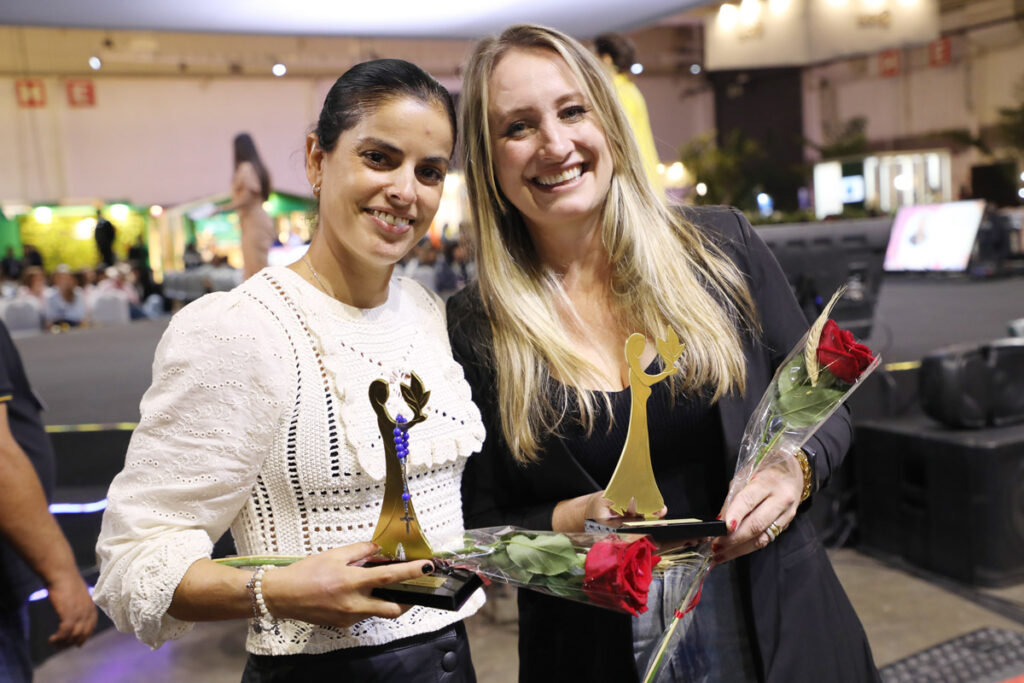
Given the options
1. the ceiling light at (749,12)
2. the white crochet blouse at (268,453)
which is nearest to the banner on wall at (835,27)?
the ceiling light at (749,12)

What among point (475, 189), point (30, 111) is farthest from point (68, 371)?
point (30, 111)

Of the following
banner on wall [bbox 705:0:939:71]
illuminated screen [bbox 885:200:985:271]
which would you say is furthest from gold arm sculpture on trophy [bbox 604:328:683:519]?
banner on wall [bbox 705:0:939:71]

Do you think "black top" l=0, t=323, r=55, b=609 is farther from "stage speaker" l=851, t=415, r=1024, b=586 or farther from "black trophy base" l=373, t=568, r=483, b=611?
"stage speaker" l=851, t=415, r=1024, b=586

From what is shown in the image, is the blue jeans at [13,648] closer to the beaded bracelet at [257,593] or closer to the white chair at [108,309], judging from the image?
the beaded bracelet at [257,593]

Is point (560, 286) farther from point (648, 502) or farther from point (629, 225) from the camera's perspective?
point (648, 502)

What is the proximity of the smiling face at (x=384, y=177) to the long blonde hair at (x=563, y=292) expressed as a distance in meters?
0.29

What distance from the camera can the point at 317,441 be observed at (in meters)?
1.06

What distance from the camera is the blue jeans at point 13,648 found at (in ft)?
5.07

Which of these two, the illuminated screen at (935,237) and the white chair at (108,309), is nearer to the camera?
the illuminated screen at (935,237)

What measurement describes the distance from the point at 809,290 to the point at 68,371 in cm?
491

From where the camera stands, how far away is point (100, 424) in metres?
3.80

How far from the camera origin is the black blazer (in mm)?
1288

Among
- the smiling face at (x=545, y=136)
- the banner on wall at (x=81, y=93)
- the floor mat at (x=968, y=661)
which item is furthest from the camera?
the banner on wall at (x=81, y=93)

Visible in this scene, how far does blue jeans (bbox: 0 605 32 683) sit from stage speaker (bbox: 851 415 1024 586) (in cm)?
309
